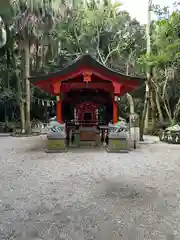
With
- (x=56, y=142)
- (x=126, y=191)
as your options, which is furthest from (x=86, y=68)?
(x=126, y=191)

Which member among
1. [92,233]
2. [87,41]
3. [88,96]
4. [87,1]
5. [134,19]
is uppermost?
[87,1]

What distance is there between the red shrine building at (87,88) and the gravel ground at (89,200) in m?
3.27

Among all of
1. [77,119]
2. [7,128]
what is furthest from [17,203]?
[7,128]

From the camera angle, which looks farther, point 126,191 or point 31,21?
point 31,21

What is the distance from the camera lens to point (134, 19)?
67.5ft

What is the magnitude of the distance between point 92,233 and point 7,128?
16.2 metres

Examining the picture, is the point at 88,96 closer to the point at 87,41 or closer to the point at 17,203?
the point at 17,203

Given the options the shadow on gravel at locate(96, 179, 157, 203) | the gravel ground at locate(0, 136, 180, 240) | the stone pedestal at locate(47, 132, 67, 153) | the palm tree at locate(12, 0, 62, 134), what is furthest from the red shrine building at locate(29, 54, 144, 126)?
the palm tree at locate(12, 0, 62, 134)

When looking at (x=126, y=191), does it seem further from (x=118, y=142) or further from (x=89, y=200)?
(x=118, y=142)

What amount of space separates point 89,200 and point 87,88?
7183 millimetres

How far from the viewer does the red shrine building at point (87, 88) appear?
8.36 meters

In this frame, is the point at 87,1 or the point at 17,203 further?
the point at 87,1

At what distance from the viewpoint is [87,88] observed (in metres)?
10.4

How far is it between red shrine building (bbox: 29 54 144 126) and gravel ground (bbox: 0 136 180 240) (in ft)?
10.7
